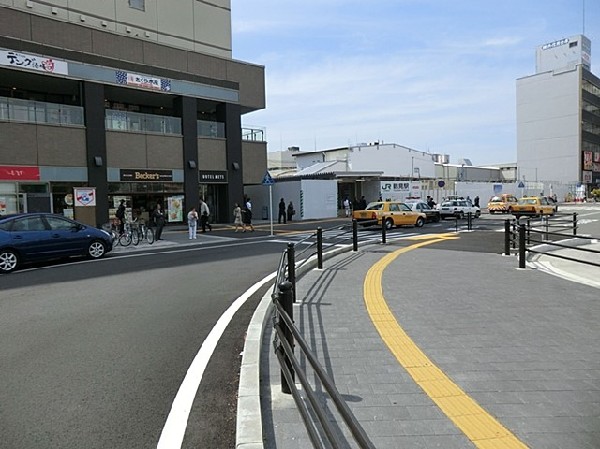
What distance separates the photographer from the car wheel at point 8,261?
13172 millimetres

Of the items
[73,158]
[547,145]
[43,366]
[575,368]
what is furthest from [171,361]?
[547,145]

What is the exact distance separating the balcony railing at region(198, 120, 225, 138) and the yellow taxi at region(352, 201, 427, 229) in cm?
1134

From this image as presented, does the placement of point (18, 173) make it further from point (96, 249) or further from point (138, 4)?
point (138, 4)

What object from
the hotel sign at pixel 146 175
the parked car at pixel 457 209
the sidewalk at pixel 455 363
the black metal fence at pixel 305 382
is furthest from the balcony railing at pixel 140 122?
the black metal fence at pixel 305 382

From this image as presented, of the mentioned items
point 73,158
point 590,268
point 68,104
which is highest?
point 68,104

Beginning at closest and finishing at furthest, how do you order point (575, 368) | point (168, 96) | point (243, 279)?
point (575, 368) → point (243, 279) → point (168, 96)

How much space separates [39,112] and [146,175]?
6.41m

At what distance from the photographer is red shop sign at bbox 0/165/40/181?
2336cm

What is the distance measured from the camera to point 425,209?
30.4m

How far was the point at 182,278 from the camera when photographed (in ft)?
36.7

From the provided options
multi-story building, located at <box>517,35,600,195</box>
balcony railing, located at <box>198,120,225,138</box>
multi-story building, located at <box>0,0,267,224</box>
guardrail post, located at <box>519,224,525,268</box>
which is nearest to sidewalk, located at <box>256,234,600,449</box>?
guardrail post, located at <box>519,224,525,268</box>

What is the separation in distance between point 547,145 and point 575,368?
95.6 metres

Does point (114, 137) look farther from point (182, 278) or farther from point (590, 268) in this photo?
point (590, 268)

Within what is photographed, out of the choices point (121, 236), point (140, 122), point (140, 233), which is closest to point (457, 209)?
point (140, 122)
